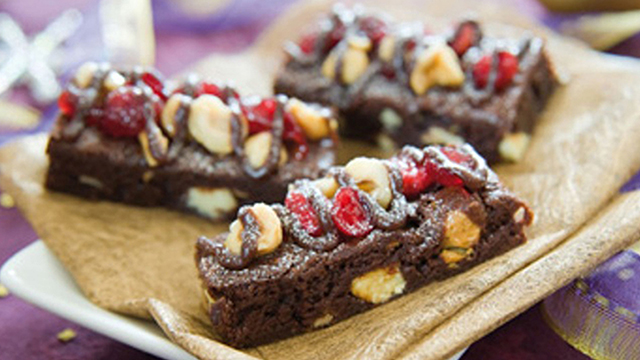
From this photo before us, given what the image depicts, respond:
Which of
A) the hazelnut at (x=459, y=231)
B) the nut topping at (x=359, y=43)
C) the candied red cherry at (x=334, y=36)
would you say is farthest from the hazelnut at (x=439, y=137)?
the hazelnut at (x=459, y=231)

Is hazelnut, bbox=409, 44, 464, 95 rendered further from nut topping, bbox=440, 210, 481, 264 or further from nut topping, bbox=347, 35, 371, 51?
nut topping, bbox=440, 210, 481, 264

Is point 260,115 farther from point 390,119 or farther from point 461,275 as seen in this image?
point 461,275

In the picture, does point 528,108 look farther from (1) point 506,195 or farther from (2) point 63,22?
Result: (2) point 63,22

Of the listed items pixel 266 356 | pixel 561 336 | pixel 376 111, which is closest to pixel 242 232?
pixel 266 356

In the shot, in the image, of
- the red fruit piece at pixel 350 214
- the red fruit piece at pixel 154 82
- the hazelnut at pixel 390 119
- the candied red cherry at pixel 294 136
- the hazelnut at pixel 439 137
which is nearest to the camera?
the red fruit piece at pixel 350 214

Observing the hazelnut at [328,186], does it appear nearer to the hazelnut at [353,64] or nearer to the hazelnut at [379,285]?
the hazelnut at [379,285]

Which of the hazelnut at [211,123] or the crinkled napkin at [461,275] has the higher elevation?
the hazelnut at [211,123]
